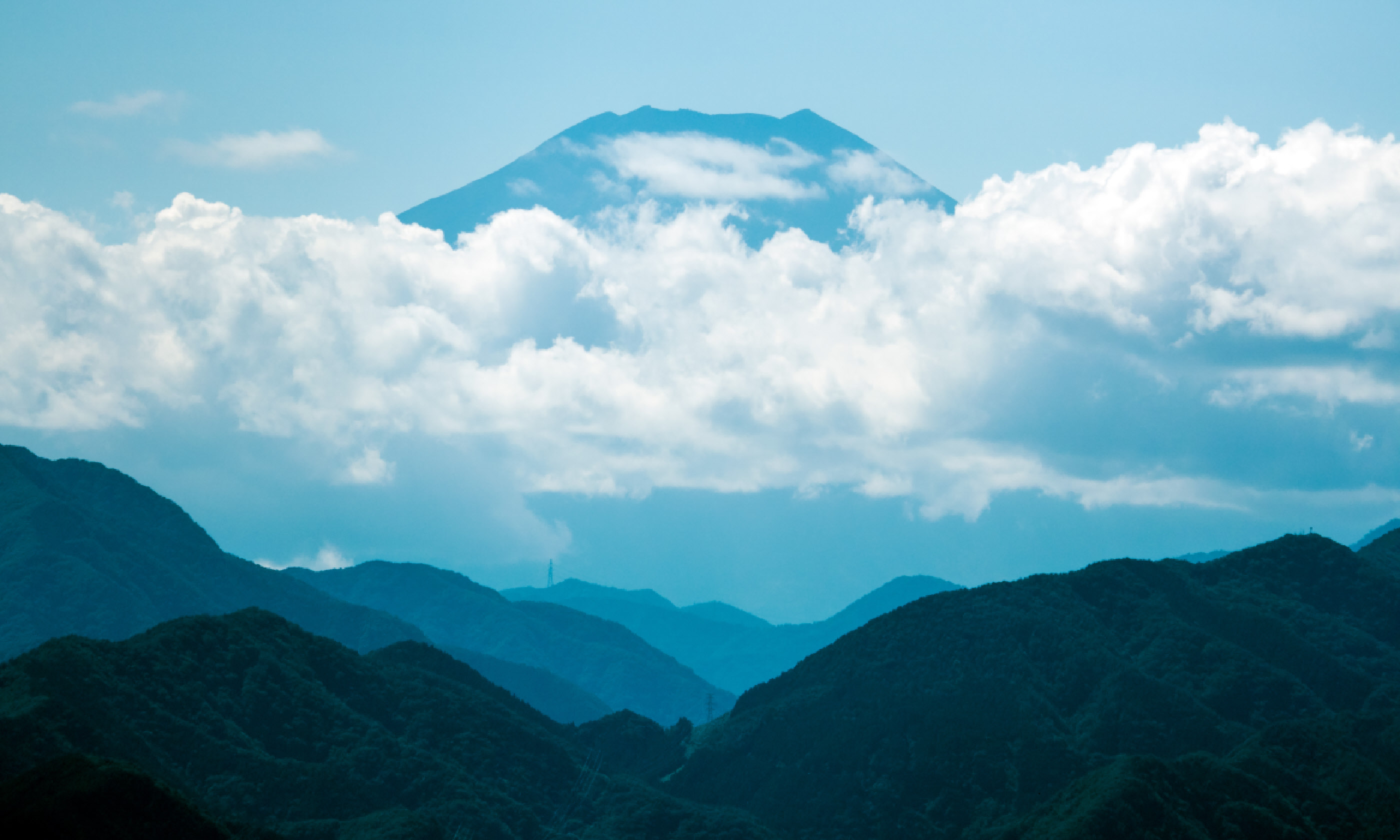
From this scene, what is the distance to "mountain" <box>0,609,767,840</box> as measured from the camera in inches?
4496

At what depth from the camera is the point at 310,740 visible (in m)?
137

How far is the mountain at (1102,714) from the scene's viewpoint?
117m

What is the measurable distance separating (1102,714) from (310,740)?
99.4m

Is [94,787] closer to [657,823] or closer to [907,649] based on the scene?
[657,823]

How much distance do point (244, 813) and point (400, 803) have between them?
65.6ft

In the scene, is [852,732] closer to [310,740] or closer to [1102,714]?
[1102,714]

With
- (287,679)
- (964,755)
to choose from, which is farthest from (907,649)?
(287,679)

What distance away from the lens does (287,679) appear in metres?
144

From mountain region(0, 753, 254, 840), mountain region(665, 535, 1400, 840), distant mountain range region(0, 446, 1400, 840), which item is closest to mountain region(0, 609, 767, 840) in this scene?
distant mountain range region(0, 446, 1400, 840)

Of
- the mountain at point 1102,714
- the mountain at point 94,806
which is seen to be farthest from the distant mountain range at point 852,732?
the mountain at point 1102,714

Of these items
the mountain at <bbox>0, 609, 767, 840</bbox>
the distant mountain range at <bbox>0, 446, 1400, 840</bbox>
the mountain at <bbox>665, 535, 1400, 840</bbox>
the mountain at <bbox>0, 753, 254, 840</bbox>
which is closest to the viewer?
the mountain at <bbox>0, 753, 254, 840</bbox>

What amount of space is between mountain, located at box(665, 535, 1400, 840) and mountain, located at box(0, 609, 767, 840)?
1985cm

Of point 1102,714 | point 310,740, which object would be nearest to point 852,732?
point 1102,714

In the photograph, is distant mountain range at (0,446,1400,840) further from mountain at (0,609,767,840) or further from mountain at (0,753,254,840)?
mountain at (0,609,767,840)
